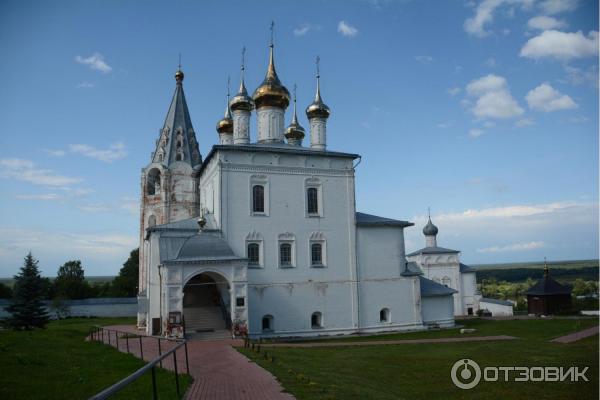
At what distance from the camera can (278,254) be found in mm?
21266

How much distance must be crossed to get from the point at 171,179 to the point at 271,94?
9222 mm

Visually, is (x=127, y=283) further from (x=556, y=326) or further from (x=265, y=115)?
(x=556, y=326)

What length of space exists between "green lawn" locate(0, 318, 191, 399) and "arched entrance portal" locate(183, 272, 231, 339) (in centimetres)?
579

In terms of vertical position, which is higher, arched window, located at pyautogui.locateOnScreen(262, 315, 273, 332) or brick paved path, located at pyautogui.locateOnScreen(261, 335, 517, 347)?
arched window, located at pyautogui.locateOnScreen(262, 315, 273, 332)

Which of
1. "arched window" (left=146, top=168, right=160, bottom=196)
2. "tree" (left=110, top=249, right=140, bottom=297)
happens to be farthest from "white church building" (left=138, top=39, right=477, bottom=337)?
"tree" (left=110, top=249, right=140, bottom=297)

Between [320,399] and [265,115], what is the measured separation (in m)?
19.1

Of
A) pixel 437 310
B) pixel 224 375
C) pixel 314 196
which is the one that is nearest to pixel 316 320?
pixel 314 196

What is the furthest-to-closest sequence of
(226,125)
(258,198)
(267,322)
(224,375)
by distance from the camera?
(226,125) < (258,198) < (267,322) < (224,375)

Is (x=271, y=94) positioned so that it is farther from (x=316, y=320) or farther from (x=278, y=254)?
(x=316, y=320)

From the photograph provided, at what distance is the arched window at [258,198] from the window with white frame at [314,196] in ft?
6.82

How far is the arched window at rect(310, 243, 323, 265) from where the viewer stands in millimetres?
22000

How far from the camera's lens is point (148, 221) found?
3003cm

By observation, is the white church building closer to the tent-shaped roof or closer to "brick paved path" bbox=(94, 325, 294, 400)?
the tent-shaped roof

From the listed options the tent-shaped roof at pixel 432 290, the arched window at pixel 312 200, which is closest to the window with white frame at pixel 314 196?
the arched window at pixel 312 200
